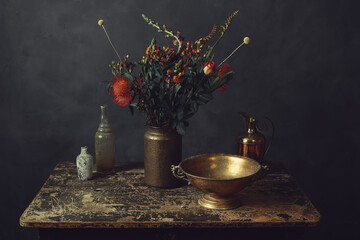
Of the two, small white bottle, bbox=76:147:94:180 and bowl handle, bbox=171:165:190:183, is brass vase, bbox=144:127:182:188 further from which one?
small white bottle, bbox=76:147:94:180

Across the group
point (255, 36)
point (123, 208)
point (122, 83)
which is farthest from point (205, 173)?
point (255, 36)

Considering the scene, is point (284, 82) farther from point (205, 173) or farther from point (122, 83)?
point (122, 83)

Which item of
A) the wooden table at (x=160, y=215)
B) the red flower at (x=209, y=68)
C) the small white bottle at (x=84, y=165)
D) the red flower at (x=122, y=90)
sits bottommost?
the wooden table at (x=160, y=215)

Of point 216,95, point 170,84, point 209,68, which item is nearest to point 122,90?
point 170,84

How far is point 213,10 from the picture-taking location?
1.93 metres

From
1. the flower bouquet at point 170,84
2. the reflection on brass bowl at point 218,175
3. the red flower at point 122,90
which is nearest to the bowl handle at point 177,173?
the reflection on brass bowl at point 218,175

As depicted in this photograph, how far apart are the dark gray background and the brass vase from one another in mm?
612

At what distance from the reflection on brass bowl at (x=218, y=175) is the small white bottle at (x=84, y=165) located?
0.34m

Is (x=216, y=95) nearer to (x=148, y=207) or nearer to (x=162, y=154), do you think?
(x=162, y=154)

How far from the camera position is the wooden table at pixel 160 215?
1204 mm

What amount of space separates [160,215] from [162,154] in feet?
0.84

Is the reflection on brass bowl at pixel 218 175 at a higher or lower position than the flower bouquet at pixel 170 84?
lower

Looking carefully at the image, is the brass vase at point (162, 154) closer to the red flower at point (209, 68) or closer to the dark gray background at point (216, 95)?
the red flower at point (209, 68)

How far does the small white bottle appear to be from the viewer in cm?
152
